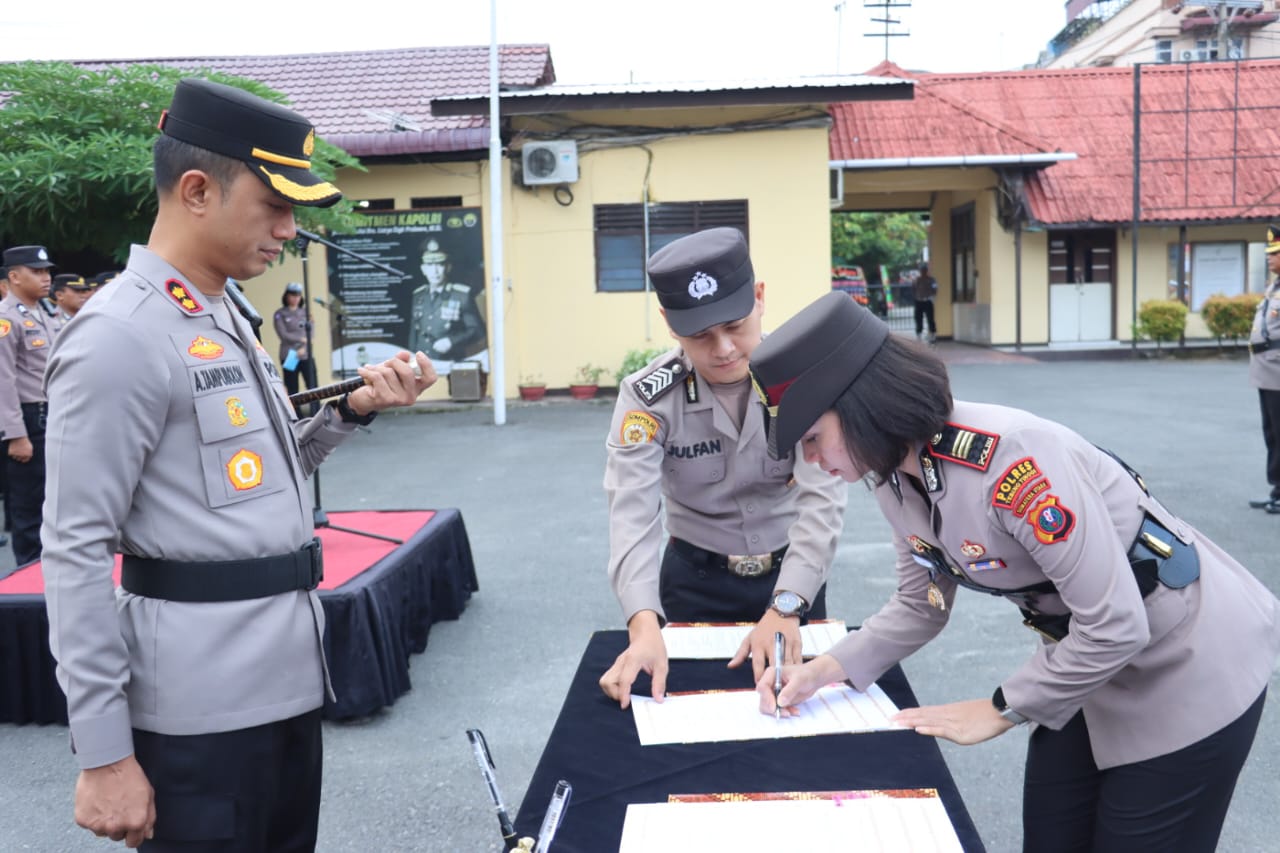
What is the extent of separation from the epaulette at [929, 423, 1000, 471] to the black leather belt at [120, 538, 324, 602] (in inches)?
42.5

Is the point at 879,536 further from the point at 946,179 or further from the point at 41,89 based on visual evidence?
the point at 946,179

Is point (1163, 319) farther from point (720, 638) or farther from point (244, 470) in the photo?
point (244, 470)

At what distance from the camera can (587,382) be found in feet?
46.0

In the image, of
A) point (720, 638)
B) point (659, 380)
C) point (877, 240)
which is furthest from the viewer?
point (877, 240)

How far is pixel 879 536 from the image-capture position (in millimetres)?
6527

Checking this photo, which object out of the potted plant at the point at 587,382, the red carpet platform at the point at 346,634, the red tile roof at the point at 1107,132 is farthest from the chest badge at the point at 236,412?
the red tile roof at the point at 1107,132

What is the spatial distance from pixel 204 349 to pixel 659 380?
1.10 m

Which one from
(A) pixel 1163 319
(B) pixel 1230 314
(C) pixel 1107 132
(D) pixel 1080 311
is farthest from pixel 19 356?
(C) pixel 1107 132

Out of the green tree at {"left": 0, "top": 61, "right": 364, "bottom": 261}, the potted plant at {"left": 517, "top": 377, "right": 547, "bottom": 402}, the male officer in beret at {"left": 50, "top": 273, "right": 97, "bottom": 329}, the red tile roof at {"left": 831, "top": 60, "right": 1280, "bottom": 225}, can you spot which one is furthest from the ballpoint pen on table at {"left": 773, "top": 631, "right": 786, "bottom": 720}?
the red tile roof at {"left": 831, "top": 60, "right": 1280, "bottom": 225}

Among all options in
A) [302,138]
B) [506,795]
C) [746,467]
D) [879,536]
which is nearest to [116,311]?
[302,138]

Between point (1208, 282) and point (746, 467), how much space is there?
18769 mm

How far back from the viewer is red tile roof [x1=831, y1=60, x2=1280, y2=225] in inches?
690

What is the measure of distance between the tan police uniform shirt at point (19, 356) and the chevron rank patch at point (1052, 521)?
6.45m

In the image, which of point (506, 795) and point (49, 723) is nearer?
point (506, 795)
